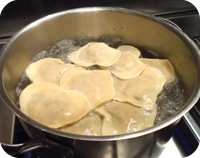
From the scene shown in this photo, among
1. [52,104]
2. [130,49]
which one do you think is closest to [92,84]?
[52,104]

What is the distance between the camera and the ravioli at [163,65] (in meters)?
1.02

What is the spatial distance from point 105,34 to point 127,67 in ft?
0.81

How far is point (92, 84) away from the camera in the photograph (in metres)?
0.93

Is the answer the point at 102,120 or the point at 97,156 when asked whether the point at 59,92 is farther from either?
the point at 97,156

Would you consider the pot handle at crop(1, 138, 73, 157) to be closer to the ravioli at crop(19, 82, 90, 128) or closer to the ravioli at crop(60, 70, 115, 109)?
the ravioli at crop(19, 82, 90, 128)

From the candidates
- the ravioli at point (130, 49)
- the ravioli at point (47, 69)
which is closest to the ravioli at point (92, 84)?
the ravioli at point (47, 69)

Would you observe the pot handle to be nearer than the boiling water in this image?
Yes

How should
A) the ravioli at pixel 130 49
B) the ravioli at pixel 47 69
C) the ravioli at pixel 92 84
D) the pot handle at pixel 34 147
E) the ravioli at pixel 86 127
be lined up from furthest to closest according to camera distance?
1. the ravioli at pixel 130 49
2. the ravioli at pixel 47 69
3. the ravioli at pixel 92 84
4. the ravioli at pixel 86 127
5. the pot handle at pixel 34 147

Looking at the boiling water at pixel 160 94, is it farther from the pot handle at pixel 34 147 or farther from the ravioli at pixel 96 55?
the pot handle at pixel 34 147

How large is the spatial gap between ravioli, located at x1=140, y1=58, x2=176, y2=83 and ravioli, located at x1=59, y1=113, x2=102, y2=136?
40cm

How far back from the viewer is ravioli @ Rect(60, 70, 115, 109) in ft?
2.92

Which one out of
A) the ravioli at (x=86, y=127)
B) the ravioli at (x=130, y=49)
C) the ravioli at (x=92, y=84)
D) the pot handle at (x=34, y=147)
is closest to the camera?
the pot handle at (x=34, y=147)

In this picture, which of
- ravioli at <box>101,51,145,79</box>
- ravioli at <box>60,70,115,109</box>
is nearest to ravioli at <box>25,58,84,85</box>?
ravioli at <box>60,70,115,109</box>

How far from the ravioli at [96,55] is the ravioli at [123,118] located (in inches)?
9.9
